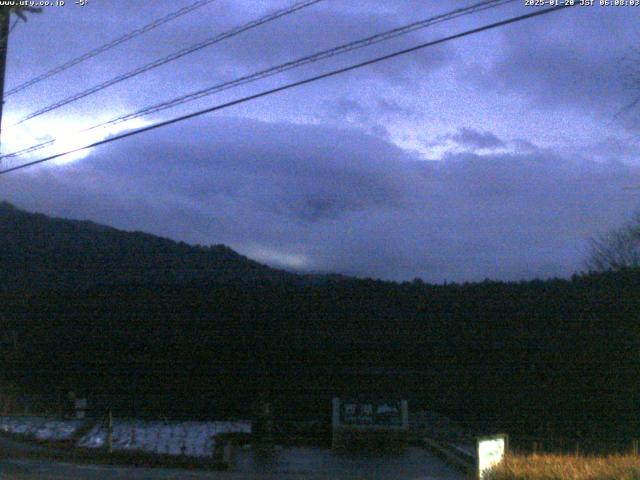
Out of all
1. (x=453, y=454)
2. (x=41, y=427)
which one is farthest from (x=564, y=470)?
(x=41, y=427)

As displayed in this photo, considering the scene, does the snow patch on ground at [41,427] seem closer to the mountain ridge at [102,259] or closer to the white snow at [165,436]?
the white snow at [165,436]

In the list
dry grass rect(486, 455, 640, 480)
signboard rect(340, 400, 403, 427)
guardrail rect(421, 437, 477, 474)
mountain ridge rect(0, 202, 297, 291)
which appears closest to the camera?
dry grass rect(486, 455, 640, 480)

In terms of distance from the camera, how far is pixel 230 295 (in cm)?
4778

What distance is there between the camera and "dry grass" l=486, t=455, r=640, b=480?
40.8 feet

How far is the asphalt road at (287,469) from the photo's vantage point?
1686 centimetres

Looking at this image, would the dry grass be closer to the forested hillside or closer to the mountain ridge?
the forested hillside

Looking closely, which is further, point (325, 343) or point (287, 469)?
point (325, 343)

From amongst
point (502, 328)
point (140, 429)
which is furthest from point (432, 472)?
point (502, 328)

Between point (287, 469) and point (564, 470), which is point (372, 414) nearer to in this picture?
point (287, 469)

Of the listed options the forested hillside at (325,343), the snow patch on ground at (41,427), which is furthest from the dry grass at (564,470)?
the forested hillside at (325,343)

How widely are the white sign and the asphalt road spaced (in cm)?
347

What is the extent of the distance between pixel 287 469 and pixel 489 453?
365 inches

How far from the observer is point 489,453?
14.8m

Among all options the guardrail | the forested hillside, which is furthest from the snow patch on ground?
the guardrail
